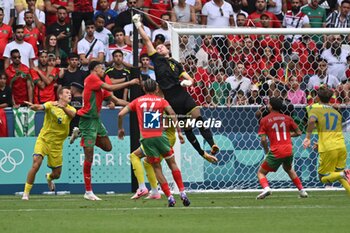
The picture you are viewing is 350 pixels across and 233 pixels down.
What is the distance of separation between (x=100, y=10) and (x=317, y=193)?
9.05m

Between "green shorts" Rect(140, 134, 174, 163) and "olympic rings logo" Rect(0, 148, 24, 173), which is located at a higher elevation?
"green shorts" Rect(140, 134, 174, 163)

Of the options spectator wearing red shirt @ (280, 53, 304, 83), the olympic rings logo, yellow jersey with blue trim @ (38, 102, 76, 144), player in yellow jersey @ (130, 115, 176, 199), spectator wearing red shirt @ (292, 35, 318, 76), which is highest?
spectator wearing red shirt @ (292, 35, 318, 76)

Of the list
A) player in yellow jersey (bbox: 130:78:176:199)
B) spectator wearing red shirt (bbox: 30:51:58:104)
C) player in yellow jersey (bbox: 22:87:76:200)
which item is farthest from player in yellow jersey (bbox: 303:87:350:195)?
spectator wearing red shirt (bbox: 30:51:58:104)

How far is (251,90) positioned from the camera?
869 inches

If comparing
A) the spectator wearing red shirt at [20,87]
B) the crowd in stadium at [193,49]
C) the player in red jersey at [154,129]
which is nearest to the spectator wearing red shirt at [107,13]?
the crowd in stadium at [193,49]

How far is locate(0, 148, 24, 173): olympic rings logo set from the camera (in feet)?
74.8

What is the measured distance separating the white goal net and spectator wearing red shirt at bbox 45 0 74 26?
19.1 feet

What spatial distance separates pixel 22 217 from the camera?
14141 mm

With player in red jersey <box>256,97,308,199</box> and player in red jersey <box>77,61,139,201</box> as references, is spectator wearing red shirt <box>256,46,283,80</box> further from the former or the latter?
player in red jersey <box>77,61,139,201</box>

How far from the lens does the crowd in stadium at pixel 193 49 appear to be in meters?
22.1

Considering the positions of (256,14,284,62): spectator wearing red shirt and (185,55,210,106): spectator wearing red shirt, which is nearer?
(185,55,210,106): spectator wearing red shirt

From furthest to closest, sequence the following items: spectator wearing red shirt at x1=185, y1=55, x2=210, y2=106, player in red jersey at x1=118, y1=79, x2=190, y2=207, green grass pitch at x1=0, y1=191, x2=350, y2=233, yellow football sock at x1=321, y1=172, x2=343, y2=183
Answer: spectator wearing red shirt at x1=185, y1=55, x2=210, y2=106
yellow football sock at x1=321, y1=172, x2=343, y2=183
player in red jersey at x1=118, y1=79, x2=190, y2=207
green grass pitch at x1=0, y1=191, x2=350, y2=233

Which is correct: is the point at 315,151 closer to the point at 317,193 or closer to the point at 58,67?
the point at 317,193

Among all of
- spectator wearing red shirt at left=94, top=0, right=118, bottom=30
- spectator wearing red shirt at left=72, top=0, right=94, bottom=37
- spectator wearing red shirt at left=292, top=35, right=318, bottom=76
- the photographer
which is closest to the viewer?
spectator wearing red shirt at left=292, top=35, right=318, bottom=76
